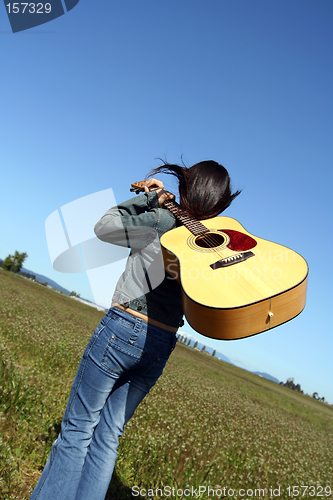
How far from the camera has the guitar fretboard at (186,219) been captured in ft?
8.09

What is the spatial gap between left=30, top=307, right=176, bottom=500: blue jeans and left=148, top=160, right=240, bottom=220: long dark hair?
1053mm

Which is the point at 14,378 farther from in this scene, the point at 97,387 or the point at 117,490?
the point at 97,387

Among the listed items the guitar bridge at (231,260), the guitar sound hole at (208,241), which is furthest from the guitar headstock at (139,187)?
the guitar bridge at (231,260)

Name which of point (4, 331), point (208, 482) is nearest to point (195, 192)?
point (208, 482)

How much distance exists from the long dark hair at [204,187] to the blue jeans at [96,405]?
105cm

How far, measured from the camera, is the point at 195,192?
2.40 meters

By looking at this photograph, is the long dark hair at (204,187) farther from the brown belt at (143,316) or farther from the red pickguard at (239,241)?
Result: the brown belt at (143,316)

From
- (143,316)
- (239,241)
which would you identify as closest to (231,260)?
(239,241)

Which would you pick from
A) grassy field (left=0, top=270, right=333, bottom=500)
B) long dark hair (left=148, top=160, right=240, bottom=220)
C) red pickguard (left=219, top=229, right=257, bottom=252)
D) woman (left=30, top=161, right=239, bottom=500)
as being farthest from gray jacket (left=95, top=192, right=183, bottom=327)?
grassy field (left=0, top=270, right=333, bottom=500)

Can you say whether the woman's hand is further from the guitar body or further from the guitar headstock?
the guitar body

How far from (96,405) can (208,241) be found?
1482mm

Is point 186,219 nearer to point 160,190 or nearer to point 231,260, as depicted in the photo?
point 160,190

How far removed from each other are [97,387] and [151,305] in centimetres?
64

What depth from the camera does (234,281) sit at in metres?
1.99
